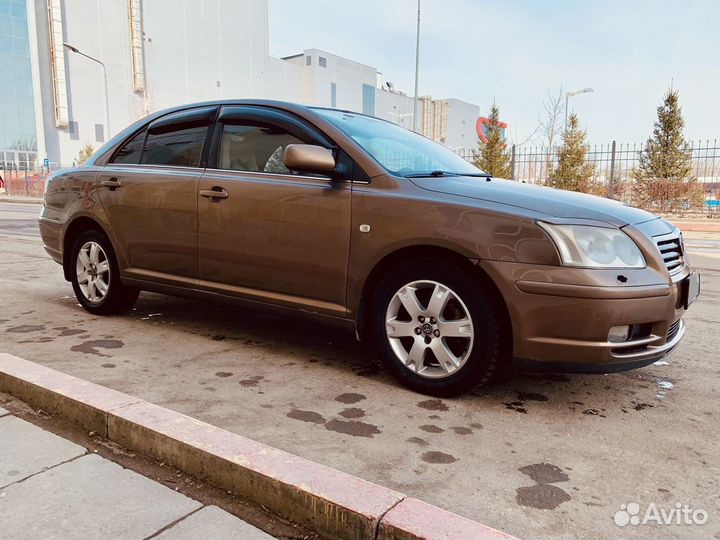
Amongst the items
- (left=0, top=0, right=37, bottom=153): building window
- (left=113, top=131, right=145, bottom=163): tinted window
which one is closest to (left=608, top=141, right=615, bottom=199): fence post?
(left=113, top=131, right=145, bottom=163): tinted window

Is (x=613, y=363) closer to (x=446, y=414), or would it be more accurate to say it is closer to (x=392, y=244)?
(x=446, y=414)

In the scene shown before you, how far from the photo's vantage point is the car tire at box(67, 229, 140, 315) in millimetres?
4699

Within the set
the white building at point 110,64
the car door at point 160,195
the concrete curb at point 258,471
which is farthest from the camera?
the white building at point 110,64

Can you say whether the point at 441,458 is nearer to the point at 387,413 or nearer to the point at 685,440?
the point at 387,413

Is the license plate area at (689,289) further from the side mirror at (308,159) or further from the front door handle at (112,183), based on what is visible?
the front door handle at (112,183)

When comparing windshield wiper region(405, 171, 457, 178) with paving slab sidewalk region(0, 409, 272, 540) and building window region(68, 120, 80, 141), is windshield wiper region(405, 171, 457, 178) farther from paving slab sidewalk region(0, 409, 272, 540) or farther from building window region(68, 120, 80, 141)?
building window region(68, 120, 80, 141)

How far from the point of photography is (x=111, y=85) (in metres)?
51.4

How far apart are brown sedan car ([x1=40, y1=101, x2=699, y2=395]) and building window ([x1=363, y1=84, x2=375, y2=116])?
8339 cm

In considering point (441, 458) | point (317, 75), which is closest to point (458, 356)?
point (441, 458)

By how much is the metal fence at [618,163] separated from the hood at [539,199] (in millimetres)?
16929

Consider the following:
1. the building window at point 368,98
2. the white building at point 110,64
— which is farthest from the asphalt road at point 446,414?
the building window at point 368,98

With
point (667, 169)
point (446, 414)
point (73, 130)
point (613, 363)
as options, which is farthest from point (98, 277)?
point (73, 130)

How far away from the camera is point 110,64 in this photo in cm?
5072

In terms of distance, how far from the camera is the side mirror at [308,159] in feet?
10.7
